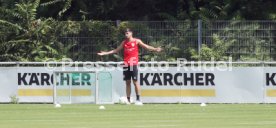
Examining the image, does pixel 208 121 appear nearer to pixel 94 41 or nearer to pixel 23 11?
pixel 94 41

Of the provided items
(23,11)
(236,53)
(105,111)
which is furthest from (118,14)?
(105,111)

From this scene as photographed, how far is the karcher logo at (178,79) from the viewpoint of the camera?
2303cm

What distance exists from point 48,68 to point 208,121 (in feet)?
33.2

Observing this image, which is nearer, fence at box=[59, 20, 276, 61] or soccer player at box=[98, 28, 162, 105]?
soccer player at box=[98, 28, 162, 105]

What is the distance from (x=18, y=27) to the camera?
28016 millimetres

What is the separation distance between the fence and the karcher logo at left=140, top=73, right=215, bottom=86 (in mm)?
3179

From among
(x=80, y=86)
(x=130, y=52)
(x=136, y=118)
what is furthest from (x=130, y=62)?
(x=136, y=118)

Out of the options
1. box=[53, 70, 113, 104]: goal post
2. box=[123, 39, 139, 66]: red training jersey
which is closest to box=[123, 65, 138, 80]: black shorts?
box=[123, 39, 139, 66]: red training jersey

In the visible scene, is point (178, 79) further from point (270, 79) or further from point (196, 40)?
point (196, 40)

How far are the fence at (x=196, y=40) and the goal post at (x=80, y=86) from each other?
11.9 ft

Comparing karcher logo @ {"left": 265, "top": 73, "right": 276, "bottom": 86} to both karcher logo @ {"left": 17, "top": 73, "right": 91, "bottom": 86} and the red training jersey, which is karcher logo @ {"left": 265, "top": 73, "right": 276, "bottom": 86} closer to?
the red training jersey

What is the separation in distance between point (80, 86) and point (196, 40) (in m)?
4.97

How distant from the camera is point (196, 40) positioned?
1046 inches

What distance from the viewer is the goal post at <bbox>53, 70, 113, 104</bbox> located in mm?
22969
